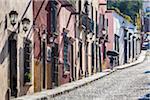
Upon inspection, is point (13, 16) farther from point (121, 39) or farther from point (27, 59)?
point (121, 39)

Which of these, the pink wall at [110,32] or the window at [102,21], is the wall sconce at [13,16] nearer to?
the window at [102,21]

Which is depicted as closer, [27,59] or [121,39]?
[27,59]

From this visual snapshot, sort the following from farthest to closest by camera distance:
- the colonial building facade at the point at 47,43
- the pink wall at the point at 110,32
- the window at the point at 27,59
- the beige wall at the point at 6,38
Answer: the pink wall at the point at 110,32 → the window at the point at 27,59 → the colonial building facade at the point at 47,43 → the beige wall at the point at 6,38

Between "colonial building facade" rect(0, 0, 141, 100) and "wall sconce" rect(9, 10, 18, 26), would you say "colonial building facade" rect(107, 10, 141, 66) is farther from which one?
"wall sconce" rect(9, 10, 18, 26)

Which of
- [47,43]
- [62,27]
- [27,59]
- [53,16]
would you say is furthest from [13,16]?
[62,27]

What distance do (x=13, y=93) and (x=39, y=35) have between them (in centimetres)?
403

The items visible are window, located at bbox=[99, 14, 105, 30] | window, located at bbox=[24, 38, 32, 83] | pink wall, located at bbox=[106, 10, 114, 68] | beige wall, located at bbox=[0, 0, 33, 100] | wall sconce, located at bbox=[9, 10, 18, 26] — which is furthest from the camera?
pink wall, located at bbox=[106, 10, 114, 68]

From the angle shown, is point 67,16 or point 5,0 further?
point 67,16

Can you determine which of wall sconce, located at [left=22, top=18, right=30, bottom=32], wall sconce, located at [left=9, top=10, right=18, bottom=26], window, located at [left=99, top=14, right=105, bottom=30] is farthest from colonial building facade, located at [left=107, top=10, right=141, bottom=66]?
wall sconce, located at [left=9, top=10, right=18, bottom=26]

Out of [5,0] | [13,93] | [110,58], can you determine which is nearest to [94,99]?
[13,93]

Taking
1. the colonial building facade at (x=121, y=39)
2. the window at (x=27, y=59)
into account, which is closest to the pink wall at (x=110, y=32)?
the colonial building facade at (x=121, y=39)

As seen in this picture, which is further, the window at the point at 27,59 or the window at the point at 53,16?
the window at the point at 53,16

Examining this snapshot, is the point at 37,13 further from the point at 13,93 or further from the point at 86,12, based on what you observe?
the point at 86,12

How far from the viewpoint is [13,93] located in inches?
750
